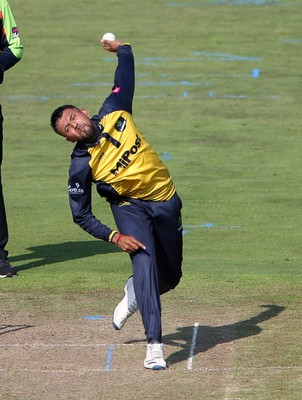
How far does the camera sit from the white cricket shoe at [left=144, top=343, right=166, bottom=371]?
28.4ft

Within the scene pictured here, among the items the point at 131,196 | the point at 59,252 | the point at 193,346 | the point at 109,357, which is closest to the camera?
the point at 131,196

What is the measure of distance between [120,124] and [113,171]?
387mm

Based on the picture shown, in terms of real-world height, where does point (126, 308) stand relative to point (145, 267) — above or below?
below

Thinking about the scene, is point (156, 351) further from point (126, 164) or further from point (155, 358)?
point (126, 164)

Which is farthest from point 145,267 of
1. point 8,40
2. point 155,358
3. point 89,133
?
point 8,40

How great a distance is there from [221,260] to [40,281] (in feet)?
6.58

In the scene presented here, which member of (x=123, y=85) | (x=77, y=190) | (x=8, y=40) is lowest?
(x=77, y=190)

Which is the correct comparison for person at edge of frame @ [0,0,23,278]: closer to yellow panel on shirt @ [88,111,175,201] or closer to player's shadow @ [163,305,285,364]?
player's shadow @ [163,305,285,364]

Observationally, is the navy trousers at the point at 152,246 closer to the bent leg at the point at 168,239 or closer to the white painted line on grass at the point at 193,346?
the bent leg at the point at 168,239

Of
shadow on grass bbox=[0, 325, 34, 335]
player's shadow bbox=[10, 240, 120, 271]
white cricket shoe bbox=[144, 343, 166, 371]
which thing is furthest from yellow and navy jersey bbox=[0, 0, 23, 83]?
white cricket shoe bbox=[144, 343, 166, 371]

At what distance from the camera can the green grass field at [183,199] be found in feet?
28.8

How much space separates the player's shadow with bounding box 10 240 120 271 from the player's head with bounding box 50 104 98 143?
373 cm

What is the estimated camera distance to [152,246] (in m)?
8.84

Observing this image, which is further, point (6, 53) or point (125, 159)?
point (6, 53)
